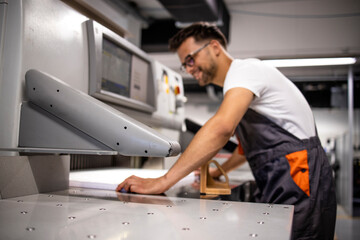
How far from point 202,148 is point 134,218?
439 millimetres

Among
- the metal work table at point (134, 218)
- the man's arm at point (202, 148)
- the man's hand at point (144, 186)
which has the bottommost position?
the metal work table at point (134, 218)

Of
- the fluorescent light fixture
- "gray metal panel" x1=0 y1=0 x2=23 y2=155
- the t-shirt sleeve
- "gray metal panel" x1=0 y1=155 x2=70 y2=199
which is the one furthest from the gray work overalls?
the fluorescent light fixture

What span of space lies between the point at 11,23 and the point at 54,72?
196mm

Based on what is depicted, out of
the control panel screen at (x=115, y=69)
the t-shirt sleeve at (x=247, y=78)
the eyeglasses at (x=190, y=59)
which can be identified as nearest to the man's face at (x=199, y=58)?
the eyeglasses at (x=190, y=59)

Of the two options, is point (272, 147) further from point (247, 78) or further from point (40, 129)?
point (40, 129)

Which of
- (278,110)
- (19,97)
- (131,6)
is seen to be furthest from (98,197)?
(131,6)

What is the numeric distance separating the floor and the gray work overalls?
10.8 feet

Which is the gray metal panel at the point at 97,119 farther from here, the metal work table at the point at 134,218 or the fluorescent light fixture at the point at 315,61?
the fluorescent light fixture at the point at 315,61

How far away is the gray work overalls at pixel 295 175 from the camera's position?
1.21 metres

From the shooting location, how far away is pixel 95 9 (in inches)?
56.1

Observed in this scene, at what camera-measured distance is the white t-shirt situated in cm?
124

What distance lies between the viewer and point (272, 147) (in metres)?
1.31

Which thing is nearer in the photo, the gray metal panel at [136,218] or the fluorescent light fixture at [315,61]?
the gray metal panel at [136,218]

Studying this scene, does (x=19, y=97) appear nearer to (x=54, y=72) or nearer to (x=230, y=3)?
(x=54, y=72)
